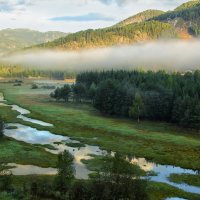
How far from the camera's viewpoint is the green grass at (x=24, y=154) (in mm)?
88500

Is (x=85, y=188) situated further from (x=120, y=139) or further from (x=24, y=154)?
(x=120, y=139)

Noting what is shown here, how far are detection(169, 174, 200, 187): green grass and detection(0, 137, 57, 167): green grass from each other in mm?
27266

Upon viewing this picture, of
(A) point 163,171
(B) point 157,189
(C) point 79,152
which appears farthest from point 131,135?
(B) point 157,189

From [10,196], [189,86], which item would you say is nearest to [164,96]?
[189,86]

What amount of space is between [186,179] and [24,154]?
4055cm

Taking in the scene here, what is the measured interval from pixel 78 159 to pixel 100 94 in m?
80.6

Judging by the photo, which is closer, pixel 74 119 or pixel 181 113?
pixel 181 113

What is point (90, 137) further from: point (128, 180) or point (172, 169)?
point (128, 180)

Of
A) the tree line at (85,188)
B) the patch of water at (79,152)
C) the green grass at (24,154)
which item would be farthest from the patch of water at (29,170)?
the tree line at (85,188)

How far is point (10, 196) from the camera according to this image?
5784cm

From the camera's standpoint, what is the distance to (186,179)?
78.6 m

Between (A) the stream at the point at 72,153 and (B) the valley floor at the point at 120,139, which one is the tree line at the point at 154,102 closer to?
(B) the valley floor at the point at 120,139

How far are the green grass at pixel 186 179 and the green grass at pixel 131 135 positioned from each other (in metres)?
7.74

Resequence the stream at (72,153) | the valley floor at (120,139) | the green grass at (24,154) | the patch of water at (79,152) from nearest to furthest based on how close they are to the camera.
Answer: the patch of water at (79,152) < the stream at (72,153) < the green grass at (24,154) < the valley floor at (120,139)
